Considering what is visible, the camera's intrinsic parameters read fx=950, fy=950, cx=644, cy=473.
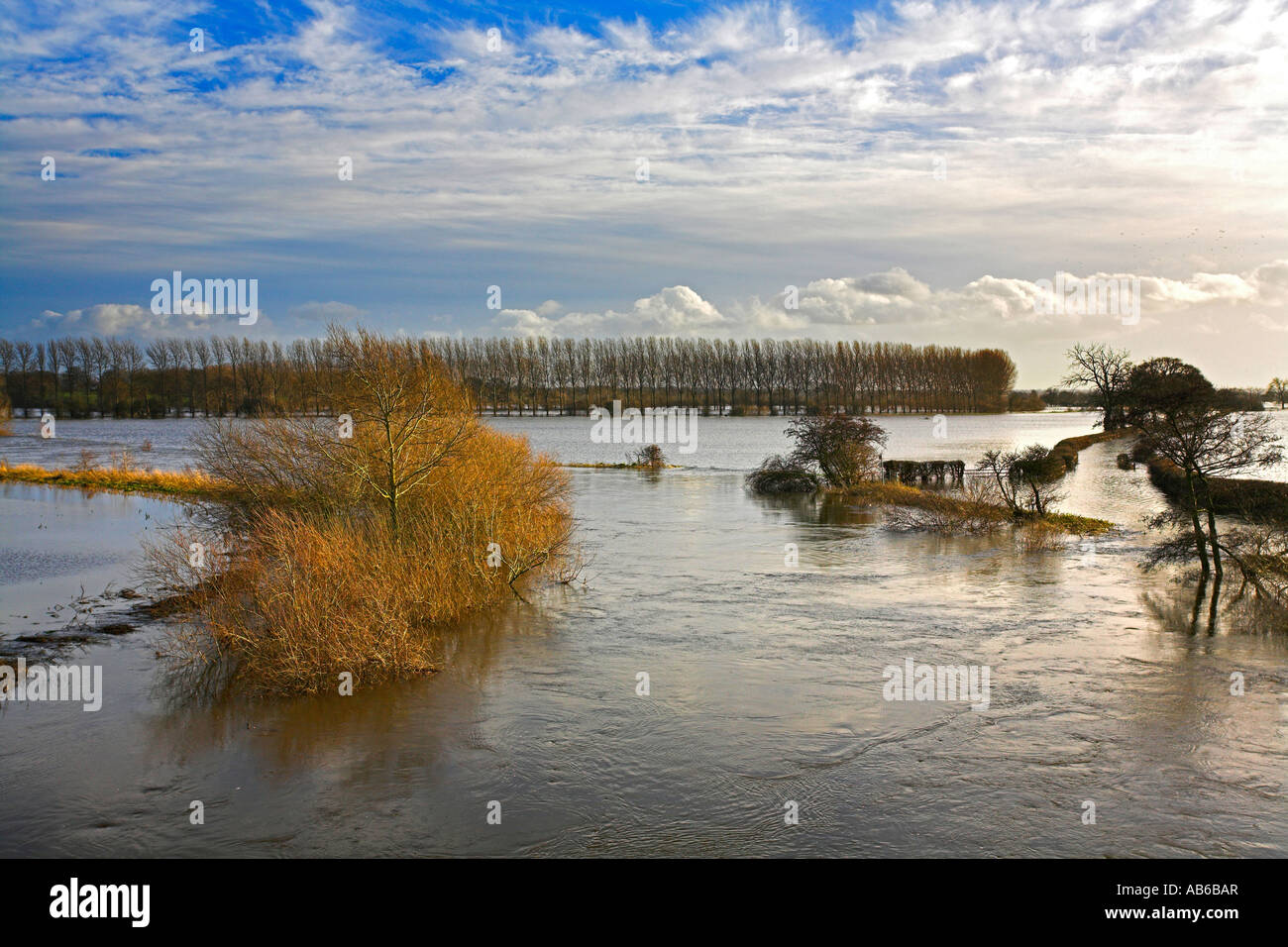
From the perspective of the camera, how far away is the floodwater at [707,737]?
10117 mm

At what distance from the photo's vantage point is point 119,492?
4422 centimetres

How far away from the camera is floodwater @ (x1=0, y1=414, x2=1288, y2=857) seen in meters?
10.1

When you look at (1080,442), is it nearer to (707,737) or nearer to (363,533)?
(363,533)

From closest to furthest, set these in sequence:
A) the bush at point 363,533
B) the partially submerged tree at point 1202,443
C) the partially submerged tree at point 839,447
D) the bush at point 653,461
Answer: the bush at point 363,533 < the partially submerged tree at point 1202,443 < the partially submerged tree at point 839,447 < the bush at point 653,461

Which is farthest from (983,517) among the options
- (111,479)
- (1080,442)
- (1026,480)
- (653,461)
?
(1080,442)

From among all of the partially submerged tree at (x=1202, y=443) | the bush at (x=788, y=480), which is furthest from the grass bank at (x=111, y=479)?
the partially submerged tree at (x=1202, y=443)

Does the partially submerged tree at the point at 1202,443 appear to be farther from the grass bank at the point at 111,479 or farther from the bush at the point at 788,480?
the grass bank at the point at 111,479

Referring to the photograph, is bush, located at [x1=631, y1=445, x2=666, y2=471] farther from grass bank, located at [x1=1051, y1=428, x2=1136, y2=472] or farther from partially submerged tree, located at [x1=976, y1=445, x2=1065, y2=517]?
partially submerged tree, located at [x1=976, y1=445, x2=1065, y2=517]

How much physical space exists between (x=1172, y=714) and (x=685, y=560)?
14.2 meters

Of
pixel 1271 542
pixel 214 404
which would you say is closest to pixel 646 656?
pixel 1271 542

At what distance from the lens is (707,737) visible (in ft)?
42.2
